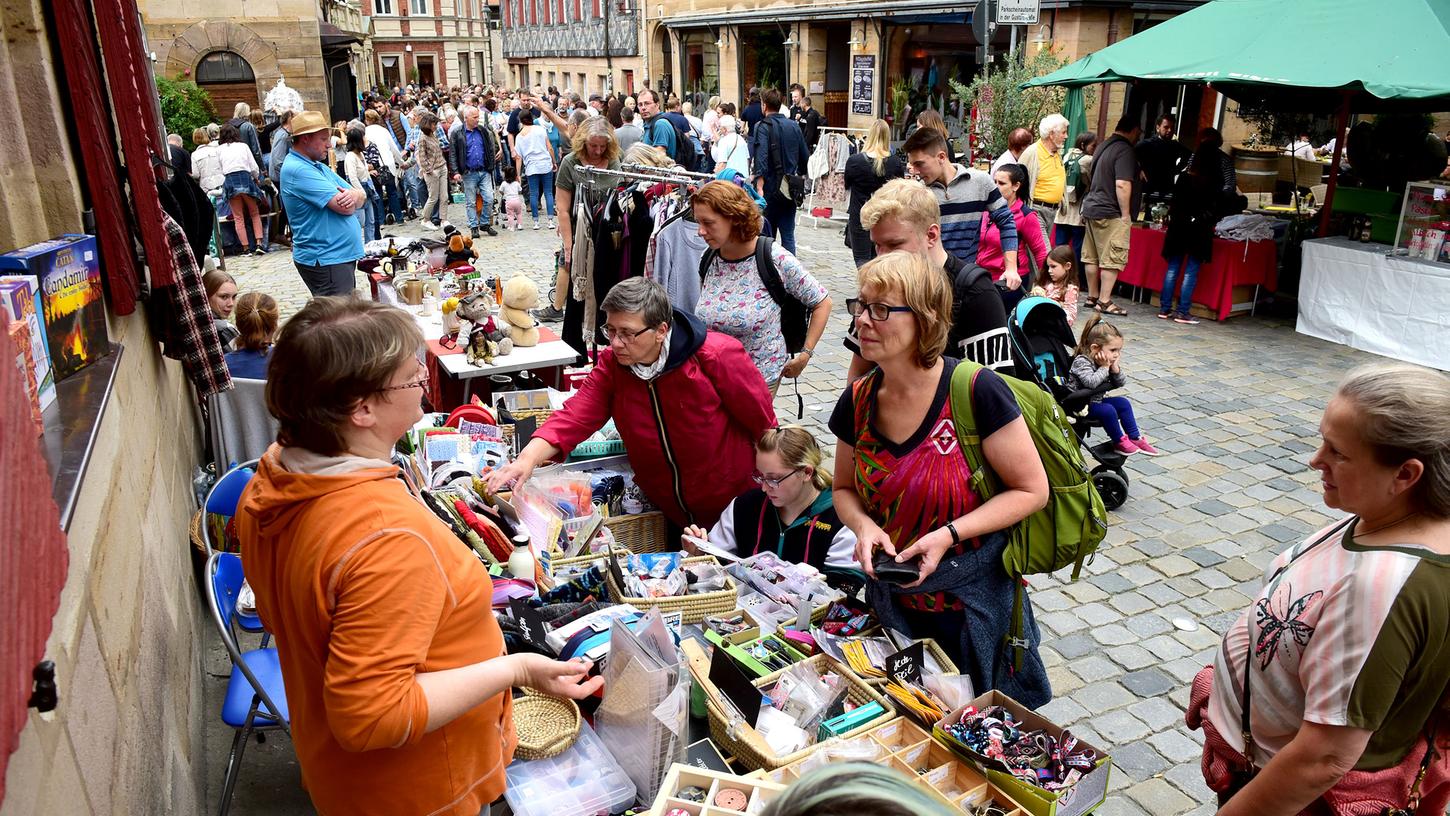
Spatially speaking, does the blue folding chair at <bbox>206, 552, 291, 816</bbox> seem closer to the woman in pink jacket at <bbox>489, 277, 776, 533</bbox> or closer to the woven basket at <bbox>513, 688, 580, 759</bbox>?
the woven basket at <bbox>513, 688, 580, 759</bbox>

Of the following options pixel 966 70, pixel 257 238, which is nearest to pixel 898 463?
pixel 257 238

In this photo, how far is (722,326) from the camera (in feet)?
16.4

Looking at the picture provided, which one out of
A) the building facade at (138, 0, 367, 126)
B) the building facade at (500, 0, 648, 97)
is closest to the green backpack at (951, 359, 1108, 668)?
the building facade at (138, 0, 367, 126)

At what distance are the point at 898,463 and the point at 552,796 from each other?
1.29 metres

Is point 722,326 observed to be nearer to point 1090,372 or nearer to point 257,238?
point 1090,372

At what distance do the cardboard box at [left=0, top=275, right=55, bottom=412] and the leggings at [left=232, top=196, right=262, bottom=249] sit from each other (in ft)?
38.2

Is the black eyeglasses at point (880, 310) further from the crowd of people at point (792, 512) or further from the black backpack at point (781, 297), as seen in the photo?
the black backpack at point (781, 297)

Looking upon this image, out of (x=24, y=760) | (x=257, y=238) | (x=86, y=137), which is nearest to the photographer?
(x=24, y=760)

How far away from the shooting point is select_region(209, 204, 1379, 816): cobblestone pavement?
387 centimetres

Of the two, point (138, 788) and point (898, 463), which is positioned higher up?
point (898, 463)

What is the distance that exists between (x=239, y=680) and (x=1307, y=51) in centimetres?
930

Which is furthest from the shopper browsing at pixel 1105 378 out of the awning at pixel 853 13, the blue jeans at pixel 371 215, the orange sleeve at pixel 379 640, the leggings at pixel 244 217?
the awning at pixel 853 13

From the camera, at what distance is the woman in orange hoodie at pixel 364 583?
1715mm

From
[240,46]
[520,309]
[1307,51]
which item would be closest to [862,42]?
[240,46]
